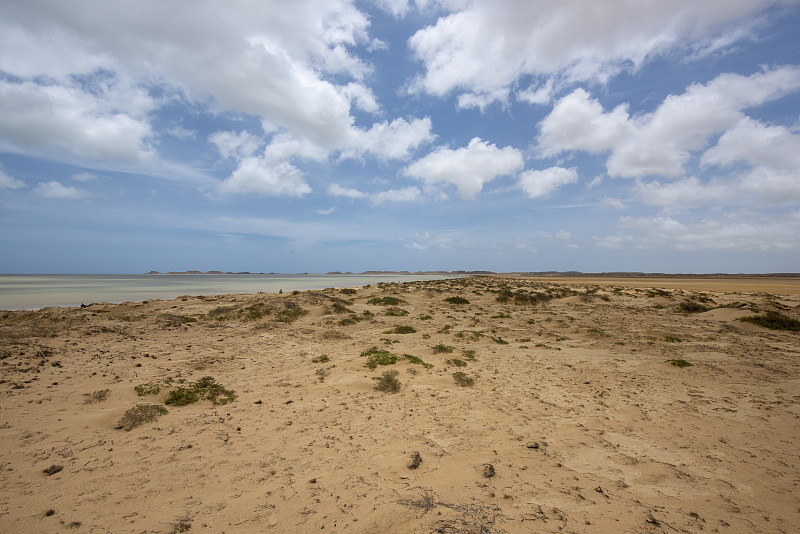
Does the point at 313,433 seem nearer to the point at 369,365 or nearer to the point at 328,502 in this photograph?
the point at 328,502

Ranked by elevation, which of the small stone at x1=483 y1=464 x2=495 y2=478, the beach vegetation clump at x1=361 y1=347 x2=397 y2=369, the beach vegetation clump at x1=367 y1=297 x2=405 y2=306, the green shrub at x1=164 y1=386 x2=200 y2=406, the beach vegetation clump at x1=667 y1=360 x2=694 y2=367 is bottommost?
the beach vegetation clump at x1=667 y1=360 x2=694 y2=367

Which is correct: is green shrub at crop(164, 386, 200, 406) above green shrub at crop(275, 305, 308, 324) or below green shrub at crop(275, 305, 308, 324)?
below

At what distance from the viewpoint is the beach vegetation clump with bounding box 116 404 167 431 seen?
555cm

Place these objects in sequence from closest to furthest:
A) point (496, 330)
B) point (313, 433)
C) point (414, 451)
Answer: point (414, 451), point (313, 433), point (496, 330)

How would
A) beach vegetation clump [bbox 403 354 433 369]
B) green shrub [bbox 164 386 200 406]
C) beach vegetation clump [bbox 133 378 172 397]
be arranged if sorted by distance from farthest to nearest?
beach vegetation clump [bbox 403 354 433 369], beach vegetation clump [bbox 133 378 172 397], green shrub [bbox 164 386 200 406]

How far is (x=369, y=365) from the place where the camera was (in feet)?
30.8

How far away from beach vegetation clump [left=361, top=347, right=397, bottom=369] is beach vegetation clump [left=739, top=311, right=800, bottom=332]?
18.0m

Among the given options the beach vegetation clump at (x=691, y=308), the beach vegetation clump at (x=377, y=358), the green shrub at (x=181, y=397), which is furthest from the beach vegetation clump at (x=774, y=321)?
the green shrub at (x=181, y=397)

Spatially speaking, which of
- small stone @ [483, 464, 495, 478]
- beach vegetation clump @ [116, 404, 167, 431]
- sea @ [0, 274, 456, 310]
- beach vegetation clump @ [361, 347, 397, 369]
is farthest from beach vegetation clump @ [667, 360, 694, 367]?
sea @ [0, 274, 456, 310]

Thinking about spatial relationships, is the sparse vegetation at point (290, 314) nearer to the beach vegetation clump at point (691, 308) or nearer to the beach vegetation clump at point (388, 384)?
the beach vegetation clump at point (388, 384)

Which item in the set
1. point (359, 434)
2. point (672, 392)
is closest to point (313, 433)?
point (359, 434)

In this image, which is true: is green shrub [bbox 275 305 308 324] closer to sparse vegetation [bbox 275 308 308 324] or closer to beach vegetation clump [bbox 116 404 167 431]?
sparse vegetation [bbox 275 308 308 324]

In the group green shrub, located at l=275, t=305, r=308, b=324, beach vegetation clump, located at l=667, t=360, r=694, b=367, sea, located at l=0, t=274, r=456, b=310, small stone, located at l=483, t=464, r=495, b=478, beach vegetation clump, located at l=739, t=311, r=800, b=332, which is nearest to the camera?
small stone, located at l=483, t=464, r=495, b=478

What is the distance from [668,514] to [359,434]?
4.06 m
